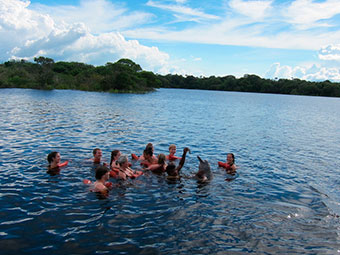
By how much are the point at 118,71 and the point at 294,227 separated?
319 ft

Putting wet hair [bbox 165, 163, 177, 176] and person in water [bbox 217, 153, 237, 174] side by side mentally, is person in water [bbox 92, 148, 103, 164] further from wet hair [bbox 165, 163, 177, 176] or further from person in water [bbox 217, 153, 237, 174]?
person in water [bbox 217, 153, 237, 174]

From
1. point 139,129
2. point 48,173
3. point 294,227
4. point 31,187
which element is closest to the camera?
point 294,227

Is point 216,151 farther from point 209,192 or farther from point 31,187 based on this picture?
point 31,187

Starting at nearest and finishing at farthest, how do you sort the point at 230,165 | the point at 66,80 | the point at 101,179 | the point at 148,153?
1. the point at 101,179
2. the point at 148,153
3. the point at 230,165
4. the point at 66,80

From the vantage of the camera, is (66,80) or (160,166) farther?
(66,80)

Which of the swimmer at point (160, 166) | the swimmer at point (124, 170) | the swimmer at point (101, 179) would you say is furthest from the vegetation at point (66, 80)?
the swimmer at point (101, 179)

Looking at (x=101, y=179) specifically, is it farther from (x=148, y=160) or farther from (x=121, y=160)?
(x=148, y=160)

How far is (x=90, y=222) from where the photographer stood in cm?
828

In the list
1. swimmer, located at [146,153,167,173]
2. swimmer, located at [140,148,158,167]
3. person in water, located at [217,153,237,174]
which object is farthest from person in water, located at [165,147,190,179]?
person in water, located at [217,153,237,174]

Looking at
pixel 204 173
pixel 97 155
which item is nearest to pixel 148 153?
pixel 97 155

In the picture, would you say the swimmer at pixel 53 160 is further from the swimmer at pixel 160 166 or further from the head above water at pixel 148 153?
the swimmer at pixel 160 166

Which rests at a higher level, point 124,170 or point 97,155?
point 97,155

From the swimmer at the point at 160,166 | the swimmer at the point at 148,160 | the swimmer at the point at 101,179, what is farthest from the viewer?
the swimmer at the point at 148,160

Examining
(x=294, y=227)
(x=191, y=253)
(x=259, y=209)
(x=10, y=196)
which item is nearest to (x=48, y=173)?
(x=10, y=196)
